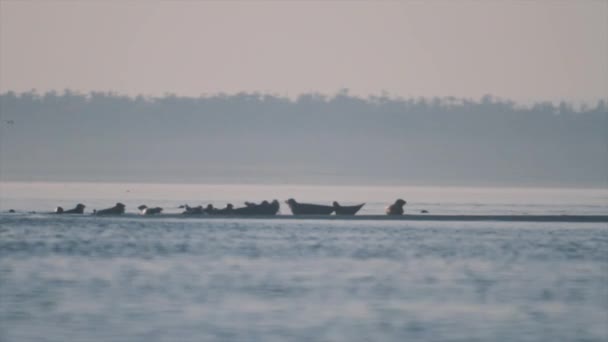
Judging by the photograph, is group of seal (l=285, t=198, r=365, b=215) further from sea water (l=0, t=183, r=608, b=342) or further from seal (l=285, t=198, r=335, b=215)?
sea water (l=0, t=183, r=608, b=342)

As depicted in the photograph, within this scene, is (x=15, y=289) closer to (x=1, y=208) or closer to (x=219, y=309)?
(x=219, y=309)

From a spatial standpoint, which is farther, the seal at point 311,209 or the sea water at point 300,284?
the seal at point 311,209

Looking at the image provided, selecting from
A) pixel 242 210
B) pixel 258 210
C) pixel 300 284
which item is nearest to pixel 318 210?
pixel 258 210

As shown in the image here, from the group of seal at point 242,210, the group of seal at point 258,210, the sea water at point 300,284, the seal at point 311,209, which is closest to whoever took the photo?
the sea water at point 300,284

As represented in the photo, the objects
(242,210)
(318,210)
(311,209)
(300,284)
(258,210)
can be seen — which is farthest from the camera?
(311,209)

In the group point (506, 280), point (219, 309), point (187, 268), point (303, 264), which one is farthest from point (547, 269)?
point (219, 309)


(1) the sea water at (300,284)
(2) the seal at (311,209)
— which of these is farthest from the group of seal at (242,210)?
(1) the sea water at (300,284)

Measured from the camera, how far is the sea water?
100 feet

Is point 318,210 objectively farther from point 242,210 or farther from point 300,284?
point 300,284

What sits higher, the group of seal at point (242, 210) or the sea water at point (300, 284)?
the group of seal at point (242, 210)

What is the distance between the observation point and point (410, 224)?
232 ft

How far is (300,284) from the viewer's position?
39.3m

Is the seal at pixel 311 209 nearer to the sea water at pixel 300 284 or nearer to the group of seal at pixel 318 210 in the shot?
the group of seal at pixel 318 210

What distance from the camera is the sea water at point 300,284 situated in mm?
30594
